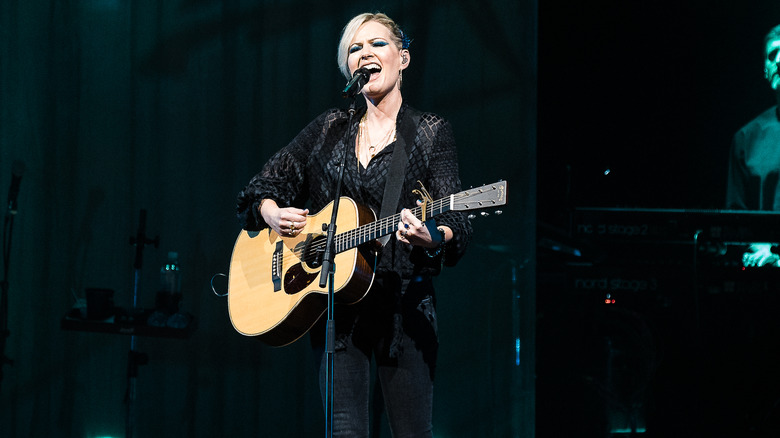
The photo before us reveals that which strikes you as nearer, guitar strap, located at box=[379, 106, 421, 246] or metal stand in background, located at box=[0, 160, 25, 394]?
→ guitar strap, located at box=[379, 106, 421, 246]

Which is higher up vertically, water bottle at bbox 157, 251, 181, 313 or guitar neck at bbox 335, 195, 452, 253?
guitar neck at bbox 335, 195, 452, 253

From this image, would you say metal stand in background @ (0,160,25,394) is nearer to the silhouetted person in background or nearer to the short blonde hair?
the short blonde hair

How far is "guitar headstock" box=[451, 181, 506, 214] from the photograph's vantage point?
81.4 inches

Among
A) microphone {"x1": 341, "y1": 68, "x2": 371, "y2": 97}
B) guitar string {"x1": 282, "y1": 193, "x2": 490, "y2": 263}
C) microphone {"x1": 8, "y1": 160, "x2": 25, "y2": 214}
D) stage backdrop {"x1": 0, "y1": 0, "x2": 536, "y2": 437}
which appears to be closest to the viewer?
guitar string {"x1": 282, "y1": 193, "x2": 490, "y2": 263}

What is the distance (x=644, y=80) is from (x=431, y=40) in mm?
1229

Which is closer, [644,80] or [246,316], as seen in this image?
[246,316]

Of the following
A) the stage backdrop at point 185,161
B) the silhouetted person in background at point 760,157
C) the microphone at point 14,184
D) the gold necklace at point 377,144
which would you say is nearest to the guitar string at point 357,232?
the gold necklace at point 377,144

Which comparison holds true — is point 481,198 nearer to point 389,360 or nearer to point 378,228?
point 378,228

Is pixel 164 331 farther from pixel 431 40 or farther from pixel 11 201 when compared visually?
pixel 431 40

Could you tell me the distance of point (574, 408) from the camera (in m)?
4.11

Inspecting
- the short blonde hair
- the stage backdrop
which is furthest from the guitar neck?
the stage backdrop

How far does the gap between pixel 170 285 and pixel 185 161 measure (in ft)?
2.67

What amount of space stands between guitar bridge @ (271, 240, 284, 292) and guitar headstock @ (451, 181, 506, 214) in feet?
2.56

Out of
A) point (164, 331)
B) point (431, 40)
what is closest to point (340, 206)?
point (164, 331)
